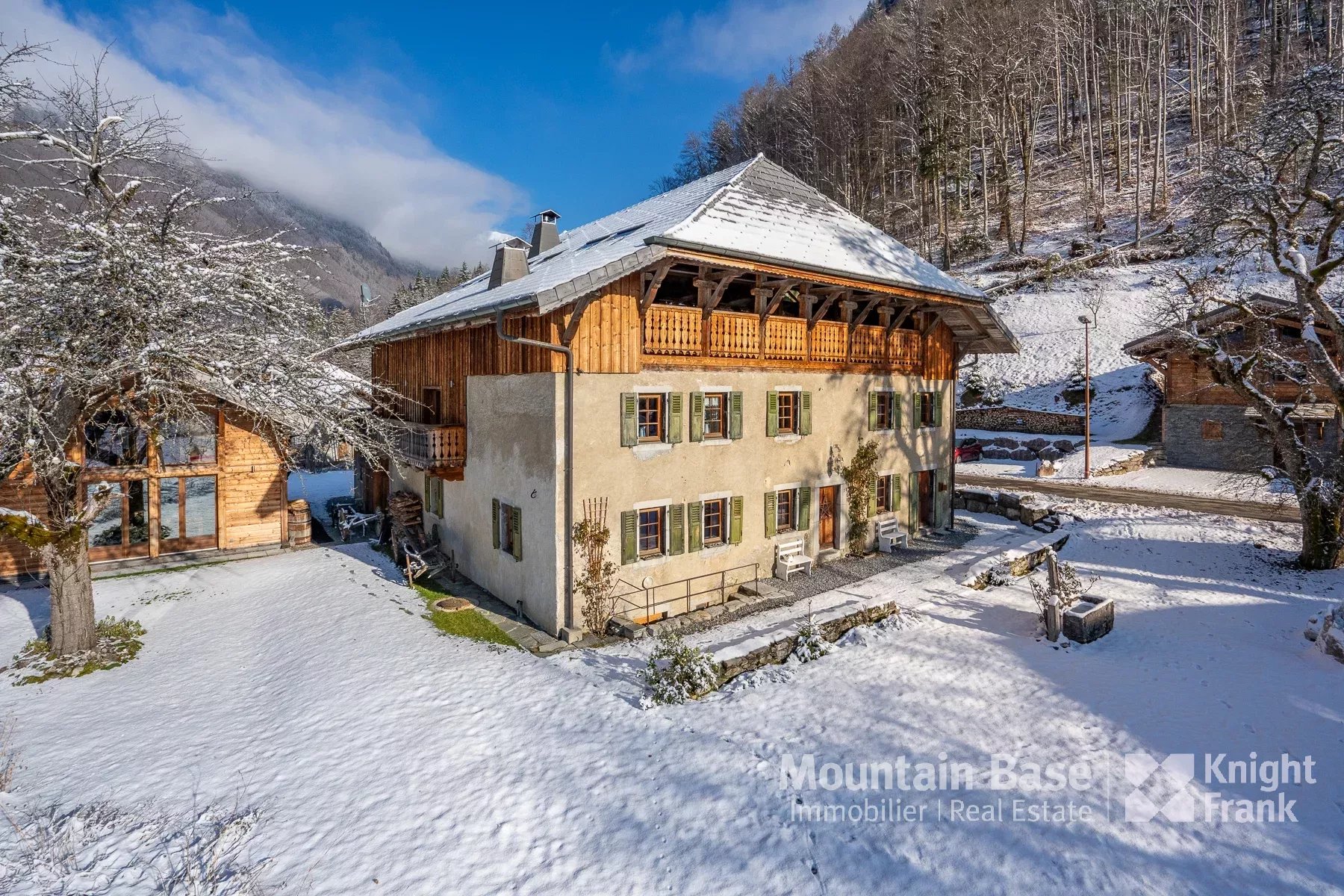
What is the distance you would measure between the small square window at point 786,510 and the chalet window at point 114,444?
15571 millimetres

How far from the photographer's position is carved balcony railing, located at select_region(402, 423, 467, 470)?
1466cm

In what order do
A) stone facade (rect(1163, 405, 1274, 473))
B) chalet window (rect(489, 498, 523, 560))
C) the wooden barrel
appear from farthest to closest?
1. stone facade (rect(1163, 405, 1274, 473))
2. the wooden barrel
3. chalet window (rect(489, 498, 523, 560))

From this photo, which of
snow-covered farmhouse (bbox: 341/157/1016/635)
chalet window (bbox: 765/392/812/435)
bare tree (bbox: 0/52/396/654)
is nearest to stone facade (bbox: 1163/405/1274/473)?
snow-covered farmhouse (bbox: 341/157/1016/635)

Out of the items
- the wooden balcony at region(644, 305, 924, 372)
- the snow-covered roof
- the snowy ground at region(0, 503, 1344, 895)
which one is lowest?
the snowy ground at region(0, 503, 1344, 895)

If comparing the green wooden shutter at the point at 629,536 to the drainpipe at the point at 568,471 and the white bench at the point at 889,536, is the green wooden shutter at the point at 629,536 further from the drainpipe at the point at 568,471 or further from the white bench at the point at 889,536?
the white bench at the point at 889,536

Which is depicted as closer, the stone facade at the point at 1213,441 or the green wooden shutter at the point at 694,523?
the green wooden shutter at the point at 694,523

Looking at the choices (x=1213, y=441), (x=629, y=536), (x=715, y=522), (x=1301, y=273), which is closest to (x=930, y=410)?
(x=1301, y=273)

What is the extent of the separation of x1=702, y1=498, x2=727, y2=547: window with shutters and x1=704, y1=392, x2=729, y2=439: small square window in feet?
5.11

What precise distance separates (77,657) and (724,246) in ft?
44.7

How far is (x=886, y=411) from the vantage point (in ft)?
60.1

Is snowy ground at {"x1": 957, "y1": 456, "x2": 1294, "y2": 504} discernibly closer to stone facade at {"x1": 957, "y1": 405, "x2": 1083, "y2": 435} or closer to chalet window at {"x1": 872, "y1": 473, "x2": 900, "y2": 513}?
stone facade at {"x1": 957, "y1": 405, "x2": 1083, "y2": 435}

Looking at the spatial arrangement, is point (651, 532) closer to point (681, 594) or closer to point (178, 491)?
point (681, 594)

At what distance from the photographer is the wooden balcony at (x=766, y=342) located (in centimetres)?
1318

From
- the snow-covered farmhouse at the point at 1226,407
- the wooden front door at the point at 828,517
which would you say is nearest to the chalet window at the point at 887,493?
the wooden front door at the point at 828,517
